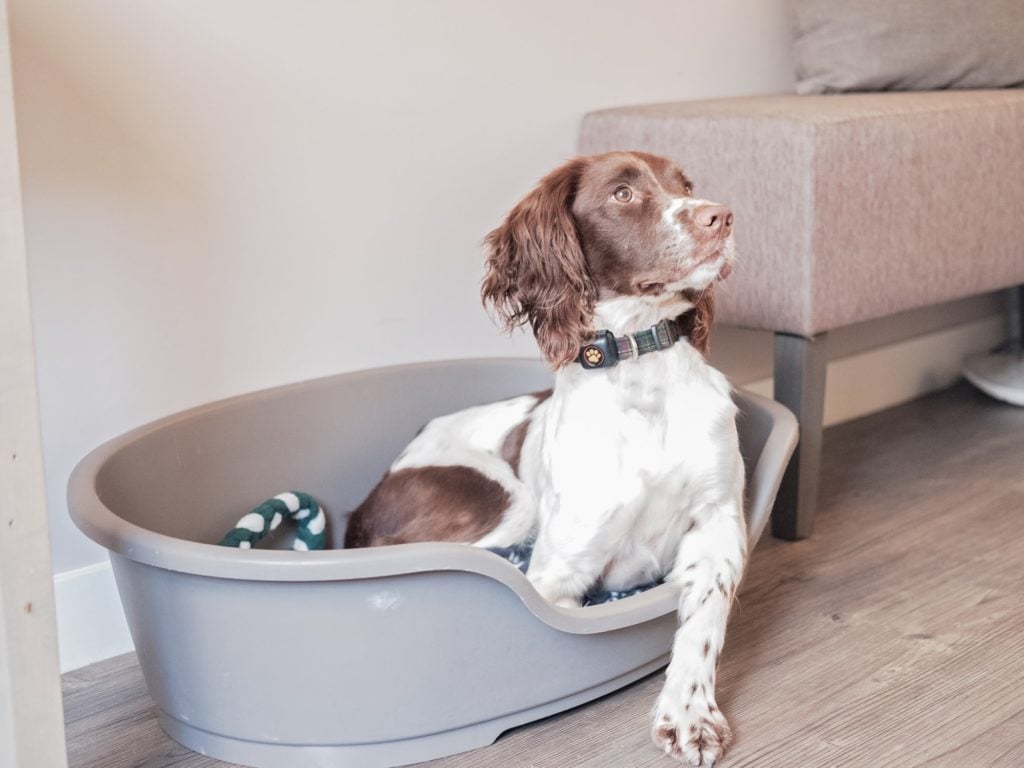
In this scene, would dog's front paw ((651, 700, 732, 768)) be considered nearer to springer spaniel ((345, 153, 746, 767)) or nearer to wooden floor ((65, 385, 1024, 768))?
wooden floor ((65, 385, 1024, 768))

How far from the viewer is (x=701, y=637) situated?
1623mm

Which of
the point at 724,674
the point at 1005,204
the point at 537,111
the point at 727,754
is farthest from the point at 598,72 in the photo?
the point at 727,754

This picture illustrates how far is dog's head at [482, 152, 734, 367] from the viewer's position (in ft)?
5.59

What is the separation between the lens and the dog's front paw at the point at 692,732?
61.1 inches

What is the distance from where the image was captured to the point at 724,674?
1.80 metres

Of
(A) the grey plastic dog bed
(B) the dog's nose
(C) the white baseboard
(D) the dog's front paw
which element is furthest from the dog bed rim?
(B) the dog's nose

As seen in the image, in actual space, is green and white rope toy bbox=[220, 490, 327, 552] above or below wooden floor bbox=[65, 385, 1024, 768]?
above

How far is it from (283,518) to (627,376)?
0.69 metres

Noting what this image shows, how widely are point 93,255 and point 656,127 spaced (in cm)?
110

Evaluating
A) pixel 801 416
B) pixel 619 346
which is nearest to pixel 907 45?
pixel 801 416

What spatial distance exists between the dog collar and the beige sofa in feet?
1.65

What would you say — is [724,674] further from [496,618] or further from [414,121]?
[414,121]

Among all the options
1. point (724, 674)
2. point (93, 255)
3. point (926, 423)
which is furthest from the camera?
point (926, 423)

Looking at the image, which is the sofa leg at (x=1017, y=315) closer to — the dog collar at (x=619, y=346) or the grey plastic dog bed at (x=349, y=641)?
the grey plastic dog bed at (x=349, y=641)
